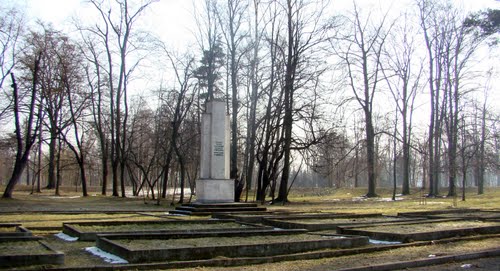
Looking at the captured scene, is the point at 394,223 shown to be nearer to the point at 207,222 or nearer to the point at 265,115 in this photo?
the point at 207,222

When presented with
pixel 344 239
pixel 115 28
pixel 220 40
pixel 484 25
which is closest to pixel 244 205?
pixel 344 239

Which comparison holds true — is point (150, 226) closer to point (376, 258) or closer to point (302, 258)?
point (302, 258)

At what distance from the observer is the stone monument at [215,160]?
21.2 meters

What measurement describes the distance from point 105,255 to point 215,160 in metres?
12.6

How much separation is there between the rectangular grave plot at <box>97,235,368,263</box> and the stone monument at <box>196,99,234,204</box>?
10.3m

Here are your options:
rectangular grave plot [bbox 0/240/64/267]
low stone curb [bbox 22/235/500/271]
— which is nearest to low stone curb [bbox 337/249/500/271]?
low stone curb [bbox 22/235/500/271]

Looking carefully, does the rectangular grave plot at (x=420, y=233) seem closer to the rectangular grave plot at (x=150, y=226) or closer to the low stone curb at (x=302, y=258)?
the low stone curb at (x=302, y=258)

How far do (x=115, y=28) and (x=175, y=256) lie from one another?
32953 millimetres

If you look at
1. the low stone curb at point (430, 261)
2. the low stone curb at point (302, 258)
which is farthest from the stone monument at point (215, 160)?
the low stone curb at point (430, 261)

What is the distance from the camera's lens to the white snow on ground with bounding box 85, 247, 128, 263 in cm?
846

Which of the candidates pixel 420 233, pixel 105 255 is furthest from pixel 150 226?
pixel 420 233

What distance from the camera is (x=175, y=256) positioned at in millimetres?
8672

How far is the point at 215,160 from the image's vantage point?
848 inches

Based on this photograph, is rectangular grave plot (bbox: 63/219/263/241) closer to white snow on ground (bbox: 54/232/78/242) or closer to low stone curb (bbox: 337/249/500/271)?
white snow on ground (bbox: 54/232/78/242)
